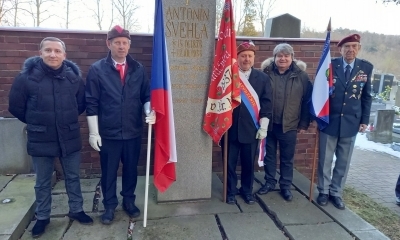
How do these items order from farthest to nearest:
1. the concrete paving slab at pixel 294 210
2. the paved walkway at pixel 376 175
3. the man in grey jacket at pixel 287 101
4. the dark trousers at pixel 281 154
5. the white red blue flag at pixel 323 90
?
1. the paved walkway at pixel 376 175
2. the dark trousers at pixel 281 154
3. the man in grey jacket at pixel 287 101
4. the white red blue flag at pixel 323 90
5. the concrete paving slab at pixel 294 210

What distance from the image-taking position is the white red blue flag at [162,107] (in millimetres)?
2926

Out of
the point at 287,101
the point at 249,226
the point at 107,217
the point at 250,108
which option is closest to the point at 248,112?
the point at 250,108

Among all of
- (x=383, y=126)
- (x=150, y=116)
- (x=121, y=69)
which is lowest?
(x=383, y=126)

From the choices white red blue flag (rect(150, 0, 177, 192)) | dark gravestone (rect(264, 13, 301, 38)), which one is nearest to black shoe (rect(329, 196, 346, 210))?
white red blue flag (rect(150, 0, 177, 192))

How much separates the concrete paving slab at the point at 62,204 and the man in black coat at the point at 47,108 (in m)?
0.34

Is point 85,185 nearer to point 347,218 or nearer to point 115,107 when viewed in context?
point 115,107

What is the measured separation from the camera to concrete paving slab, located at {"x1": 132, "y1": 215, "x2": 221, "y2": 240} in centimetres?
283

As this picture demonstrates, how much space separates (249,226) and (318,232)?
2.19 feet

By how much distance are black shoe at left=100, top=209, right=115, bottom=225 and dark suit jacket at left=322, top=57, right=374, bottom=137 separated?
8.20 ft

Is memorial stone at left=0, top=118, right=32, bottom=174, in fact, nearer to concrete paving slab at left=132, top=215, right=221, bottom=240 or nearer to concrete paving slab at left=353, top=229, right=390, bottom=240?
concrete paving slab at left=132, top=215, right=221, bottom=240

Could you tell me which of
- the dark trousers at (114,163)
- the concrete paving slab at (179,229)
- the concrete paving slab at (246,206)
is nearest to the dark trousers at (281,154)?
the concrete paving slab at (246,206)

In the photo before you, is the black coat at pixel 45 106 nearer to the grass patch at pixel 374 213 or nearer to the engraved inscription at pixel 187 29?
the engraved inscription at pixel 187 29

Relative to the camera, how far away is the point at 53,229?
2887 millimetres

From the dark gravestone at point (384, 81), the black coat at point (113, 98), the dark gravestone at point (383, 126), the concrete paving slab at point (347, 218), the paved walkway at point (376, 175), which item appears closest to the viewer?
the black coat at point (113, 98)
